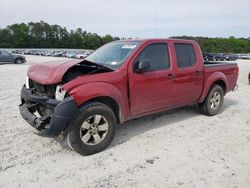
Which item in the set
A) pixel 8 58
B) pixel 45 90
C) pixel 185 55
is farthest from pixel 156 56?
pixel 8 58

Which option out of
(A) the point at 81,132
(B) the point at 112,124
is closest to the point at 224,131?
(B) the point at 112,124

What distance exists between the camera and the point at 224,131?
516 cm

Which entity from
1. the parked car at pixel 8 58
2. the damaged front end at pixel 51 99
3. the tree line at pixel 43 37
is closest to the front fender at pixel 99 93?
the damaged front end at pixel 51 99

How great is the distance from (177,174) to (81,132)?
1.55 meters

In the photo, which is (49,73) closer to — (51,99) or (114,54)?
(51,99)

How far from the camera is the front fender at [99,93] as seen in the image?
377 centimetres

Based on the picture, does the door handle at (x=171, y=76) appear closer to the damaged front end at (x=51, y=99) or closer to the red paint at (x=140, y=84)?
the red paint at (x=140, y=84)

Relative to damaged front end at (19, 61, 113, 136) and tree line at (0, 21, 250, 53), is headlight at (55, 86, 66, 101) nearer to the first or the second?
damaged front end at (19, 61, 113, 136)

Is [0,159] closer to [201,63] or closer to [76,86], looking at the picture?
[76,86]

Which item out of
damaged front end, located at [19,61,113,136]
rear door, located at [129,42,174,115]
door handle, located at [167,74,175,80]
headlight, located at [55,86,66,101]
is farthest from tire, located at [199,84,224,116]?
headlight, located at [55,86,66,101]

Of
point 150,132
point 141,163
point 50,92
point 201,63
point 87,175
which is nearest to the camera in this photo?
point 87,175

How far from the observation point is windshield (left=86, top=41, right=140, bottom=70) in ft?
15.0

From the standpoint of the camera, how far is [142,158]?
13.0 ft

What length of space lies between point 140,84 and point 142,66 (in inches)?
14.3
